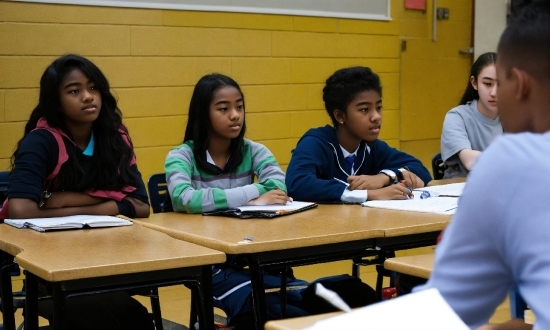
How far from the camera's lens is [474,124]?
12.5ft

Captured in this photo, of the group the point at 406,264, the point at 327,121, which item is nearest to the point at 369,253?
the point at 406,264

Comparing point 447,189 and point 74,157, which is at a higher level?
point 74,157

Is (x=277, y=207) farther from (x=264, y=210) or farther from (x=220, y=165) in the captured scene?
(x=220, y=165)

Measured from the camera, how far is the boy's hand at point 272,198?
9.77 ft

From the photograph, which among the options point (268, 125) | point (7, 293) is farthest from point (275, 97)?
point (7, 293)

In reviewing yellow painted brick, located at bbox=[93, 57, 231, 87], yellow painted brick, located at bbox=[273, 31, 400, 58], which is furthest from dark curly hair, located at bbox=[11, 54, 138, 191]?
yellow painted brick, located at bbox=[273, 31, 400, 58]

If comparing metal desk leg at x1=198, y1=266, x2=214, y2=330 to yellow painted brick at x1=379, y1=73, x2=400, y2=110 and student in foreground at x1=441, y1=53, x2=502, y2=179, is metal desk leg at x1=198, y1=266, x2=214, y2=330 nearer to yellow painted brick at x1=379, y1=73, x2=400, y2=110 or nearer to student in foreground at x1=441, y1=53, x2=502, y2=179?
student in foreground at x1=441, y1=53, x2=502, y2=179

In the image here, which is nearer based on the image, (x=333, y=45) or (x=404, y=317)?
(x=404, y=317)

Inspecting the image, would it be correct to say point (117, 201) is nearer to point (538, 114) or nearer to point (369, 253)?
point (369, 253)

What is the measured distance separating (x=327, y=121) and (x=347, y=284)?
8.62 feet

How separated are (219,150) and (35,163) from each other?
29.3 inches

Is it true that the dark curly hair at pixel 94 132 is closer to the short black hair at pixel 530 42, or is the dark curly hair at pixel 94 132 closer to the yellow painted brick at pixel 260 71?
the yellow painted brick at pixel 260 71

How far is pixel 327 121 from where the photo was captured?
17.7 ft

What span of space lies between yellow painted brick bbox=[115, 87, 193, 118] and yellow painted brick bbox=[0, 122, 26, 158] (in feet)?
1.92
